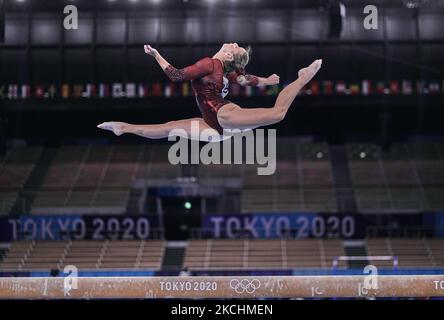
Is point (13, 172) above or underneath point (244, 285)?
above

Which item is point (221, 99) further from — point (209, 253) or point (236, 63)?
point (209, 253)

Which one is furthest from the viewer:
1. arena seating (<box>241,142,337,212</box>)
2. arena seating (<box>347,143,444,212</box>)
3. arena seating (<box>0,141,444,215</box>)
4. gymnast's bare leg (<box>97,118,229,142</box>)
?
arena seating (<box>241,142,337,212</box>)

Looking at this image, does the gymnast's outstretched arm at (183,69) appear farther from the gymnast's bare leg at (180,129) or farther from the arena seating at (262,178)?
the arena seating at (262,178)

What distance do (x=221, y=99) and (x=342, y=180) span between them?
499 inches

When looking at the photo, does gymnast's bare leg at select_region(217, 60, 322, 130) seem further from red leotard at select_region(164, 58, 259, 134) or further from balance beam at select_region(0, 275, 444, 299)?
balance beam at select_region(0, 275, 444, 299)

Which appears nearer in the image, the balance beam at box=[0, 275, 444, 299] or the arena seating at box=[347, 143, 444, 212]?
the balance beam at box=[0, 275, 444, 299]

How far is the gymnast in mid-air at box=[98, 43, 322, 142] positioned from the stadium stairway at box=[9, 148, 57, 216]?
11189 mm

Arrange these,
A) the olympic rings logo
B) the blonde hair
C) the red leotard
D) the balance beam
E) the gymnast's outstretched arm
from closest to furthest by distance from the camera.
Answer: the gymnast's outstretched arm < the red leotard < the blonde hair < the balance beam < the olympic rings logo

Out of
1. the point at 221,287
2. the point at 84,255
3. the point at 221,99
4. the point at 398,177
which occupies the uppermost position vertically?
the point at 398,177

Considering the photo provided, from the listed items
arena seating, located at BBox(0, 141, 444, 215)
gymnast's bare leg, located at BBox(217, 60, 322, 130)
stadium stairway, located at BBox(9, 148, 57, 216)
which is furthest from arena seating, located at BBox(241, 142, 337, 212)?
gymnast's bare leg, located at BBox(217, 60, 322, 130)

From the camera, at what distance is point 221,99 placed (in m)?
9.22

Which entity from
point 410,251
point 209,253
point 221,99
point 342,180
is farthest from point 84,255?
point 221,99

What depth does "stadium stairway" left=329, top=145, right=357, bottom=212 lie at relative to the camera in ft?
66.8
